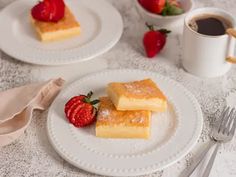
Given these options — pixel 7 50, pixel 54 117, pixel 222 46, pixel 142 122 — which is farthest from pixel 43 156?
pixel 222 46

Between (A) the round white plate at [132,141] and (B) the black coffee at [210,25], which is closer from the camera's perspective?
(A) the round white plate at [132,141]

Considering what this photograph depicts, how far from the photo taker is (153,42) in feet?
4.91

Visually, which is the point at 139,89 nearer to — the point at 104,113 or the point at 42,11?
the point at 104,113

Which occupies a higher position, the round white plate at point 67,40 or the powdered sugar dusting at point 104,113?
the powdered sugar dusting at point 104,113

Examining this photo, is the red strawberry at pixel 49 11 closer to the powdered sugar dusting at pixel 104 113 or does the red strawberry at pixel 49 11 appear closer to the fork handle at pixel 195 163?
the powdered sugar dusting at pixel 104 113

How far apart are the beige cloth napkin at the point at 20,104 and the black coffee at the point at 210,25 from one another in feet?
1.33

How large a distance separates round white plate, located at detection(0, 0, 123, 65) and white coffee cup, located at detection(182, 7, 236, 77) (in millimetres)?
233

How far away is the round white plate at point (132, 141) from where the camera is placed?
1.16m

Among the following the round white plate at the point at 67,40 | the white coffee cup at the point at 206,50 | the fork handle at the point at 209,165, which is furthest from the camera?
the round white plate at the point at 67,40

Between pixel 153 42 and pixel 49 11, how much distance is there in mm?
312

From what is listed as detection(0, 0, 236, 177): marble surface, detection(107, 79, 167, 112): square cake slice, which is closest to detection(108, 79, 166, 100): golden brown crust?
detection(107, 79, 167, 112): square cake slice

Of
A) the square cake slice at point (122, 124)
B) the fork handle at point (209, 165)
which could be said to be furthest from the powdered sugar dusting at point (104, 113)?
the fork handle at point (209, 165)

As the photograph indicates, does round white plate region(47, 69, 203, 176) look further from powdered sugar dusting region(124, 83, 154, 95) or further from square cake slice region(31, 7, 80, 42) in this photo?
square cake slice region(31, 7, 80, 42)

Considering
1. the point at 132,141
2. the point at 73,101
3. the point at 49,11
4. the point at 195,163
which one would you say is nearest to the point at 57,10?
the point at 49,11
